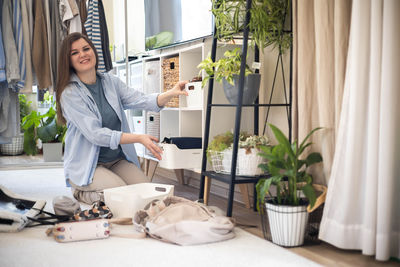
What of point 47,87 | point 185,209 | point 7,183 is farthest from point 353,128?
point 7,183

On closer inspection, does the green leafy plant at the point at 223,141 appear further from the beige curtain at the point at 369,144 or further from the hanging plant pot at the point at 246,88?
the beige curtain at the point at 369,144

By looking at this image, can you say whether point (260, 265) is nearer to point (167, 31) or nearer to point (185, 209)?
point (185, 209)

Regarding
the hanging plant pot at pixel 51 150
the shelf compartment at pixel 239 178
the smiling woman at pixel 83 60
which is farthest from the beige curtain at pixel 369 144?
the hanging plant pot at pixel 51 150

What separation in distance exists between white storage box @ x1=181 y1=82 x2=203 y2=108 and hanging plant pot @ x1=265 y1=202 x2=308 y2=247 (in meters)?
1.12

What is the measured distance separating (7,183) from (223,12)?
7.55ft

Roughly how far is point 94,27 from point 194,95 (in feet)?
3.82

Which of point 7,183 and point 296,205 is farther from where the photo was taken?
point 7,183

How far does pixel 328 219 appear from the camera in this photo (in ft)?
5.97

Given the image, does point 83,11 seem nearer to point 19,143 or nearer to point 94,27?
point 94,27

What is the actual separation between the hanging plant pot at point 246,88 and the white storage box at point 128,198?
0.58m

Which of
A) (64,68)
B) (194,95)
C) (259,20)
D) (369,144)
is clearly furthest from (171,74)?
(369,144)

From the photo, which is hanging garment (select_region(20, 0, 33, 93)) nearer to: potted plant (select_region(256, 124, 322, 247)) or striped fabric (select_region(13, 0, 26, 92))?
striped fabric (select_region(13, 0, 26, 92))

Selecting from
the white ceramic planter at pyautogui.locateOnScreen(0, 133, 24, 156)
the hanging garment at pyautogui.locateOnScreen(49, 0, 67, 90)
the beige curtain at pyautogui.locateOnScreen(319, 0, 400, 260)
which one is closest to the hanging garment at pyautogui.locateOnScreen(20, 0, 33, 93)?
the hanging garment at pyautogui.locateOnScreen(49, 0, 67, 90)

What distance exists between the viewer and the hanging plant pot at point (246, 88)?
2.38 m
